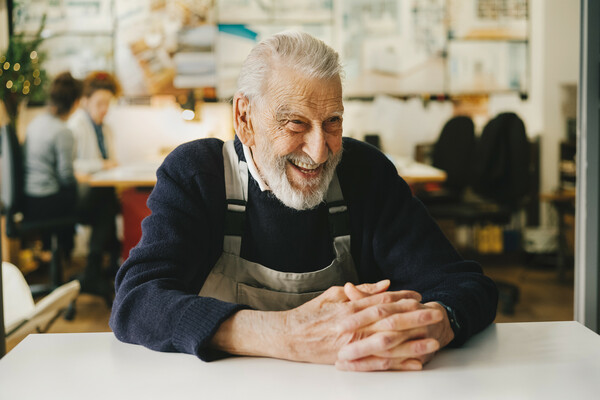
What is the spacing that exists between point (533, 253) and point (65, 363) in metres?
4.79

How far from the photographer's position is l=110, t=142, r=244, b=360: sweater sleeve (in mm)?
1136

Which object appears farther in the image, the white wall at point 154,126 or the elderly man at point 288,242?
the white wall at point 154,126

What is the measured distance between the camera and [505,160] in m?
4.11

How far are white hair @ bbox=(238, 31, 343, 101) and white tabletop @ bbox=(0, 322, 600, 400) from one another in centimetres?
68

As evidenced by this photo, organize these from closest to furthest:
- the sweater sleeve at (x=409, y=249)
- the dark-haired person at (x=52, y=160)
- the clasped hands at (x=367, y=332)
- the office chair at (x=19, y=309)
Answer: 1. the clasped hands at (x=367, y=332)
2. the sweater sleeve at (x=409, y=249)
3. the office chair at (x=19, y=309)
4. the dark-haired person at (x=52, y=160)

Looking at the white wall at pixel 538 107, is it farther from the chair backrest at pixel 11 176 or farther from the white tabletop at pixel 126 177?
the chair backrest at pixel 11 176

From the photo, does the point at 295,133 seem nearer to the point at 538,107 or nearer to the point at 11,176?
the point at 11,176

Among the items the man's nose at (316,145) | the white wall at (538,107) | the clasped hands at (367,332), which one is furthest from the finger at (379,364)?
the white wall at (538,107)

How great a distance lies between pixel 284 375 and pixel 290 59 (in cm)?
76

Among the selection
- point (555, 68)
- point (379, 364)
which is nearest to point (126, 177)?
point (379, 364)

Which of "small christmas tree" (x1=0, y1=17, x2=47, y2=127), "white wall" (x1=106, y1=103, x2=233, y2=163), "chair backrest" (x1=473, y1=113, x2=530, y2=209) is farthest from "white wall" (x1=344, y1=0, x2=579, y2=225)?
"small christmas tree" (x1=0, y1=17, x2=47, y2=127)

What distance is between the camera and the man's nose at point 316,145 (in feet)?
4.75

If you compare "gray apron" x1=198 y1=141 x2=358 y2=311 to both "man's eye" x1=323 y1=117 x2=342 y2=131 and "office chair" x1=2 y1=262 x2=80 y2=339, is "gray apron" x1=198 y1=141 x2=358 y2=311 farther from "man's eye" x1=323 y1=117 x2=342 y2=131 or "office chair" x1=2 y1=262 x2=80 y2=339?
"office chair" x1=2 y1=262 x2=80 y2=339

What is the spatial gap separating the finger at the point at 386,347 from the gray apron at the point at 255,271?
54 centimetres
